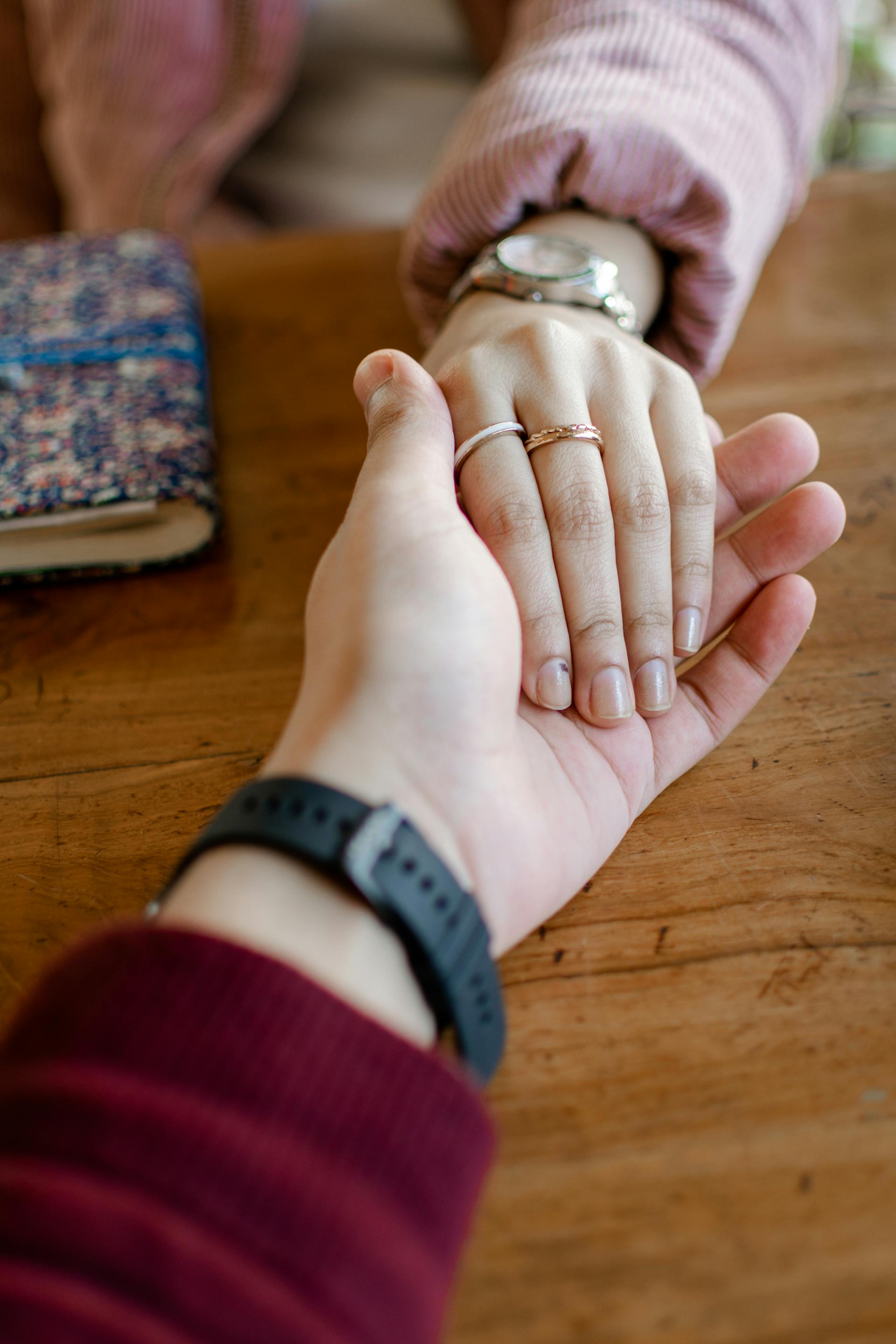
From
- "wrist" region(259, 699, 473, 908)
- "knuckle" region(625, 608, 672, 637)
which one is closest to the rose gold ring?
"knuckle" region(625, 608, 672, 637)

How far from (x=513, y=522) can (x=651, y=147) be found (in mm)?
340

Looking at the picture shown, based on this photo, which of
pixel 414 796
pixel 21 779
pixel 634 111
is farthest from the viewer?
pixel 634 111

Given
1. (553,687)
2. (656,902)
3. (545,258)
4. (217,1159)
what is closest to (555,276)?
(545,258)


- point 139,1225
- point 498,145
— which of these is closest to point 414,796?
point 139,1225

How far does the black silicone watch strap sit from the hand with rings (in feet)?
0.47

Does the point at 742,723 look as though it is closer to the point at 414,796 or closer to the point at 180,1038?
the point at 414,796

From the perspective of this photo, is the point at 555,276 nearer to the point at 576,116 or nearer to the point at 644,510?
the point at 576,116

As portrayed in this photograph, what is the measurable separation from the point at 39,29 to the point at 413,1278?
1.24m

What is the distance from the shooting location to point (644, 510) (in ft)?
1.55

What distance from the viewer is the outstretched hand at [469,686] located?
14.1 inches

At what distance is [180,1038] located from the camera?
0.83ft

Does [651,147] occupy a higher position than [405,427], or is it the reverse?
[651,147]

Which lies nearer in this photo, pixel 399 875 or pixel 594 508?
pixel 399 875

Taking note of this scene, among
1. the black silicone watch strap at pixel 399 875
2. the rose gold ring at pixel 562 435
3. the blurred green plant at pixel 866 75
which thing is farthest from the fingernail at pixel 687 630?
the blurred green plant at pixel 866 75
